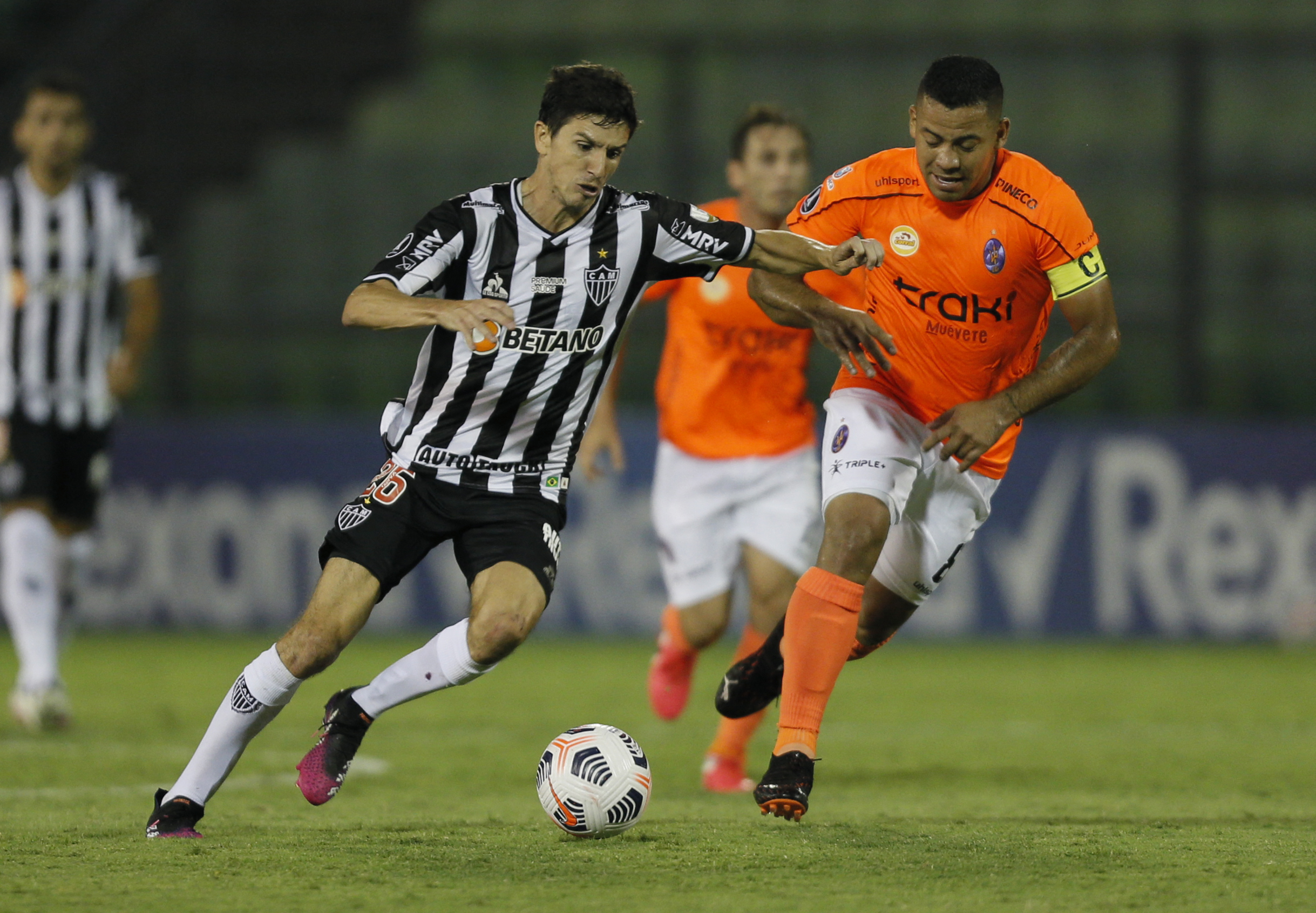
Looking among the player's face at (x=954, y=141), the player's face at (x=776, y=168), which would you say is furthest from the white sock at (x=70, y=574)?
the player's face at (x=954, y=141)

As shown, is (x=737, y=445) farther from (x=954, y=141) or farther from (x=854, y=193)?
(x=954, y=141)

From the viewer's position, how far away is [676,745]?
741 cm

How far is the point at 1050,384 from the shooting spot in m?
4.87

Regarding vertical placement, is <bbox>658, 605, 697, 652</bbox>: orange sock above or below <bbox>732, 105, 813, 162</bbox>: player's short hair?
→ below

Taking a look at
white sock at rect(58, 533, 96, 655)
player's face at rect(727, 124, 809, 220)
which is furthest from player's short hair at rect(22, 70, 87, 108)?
player's face at rect(727, 124, 809, 220)

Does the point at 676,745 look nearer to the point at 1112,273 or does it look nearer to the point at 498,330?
the point at 498,330

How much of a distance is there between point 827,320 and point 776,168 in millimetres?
1717

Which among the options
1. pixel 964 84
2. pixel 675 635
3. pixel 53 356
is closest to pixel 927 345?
pixel 964 84

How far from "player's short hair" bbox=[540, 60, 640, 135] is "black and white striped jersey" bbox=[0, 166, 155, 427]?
13.3 feet

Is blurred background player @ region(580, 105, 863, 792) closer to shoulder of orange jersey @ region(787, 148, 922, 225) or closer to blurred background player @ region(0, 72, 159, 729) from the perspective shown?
shoulder of orange jersey @ region(787, 148, 922, 225)

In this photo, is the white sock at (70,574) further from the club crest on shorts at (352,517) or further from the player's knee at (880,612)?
the player's knee at (880,612)

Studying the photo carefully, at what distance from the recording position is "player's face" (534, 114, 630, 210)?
4656 mm

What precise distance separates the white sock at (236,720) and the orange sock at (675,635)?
7.70 ft

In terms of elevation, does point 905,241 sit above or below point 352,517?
above
